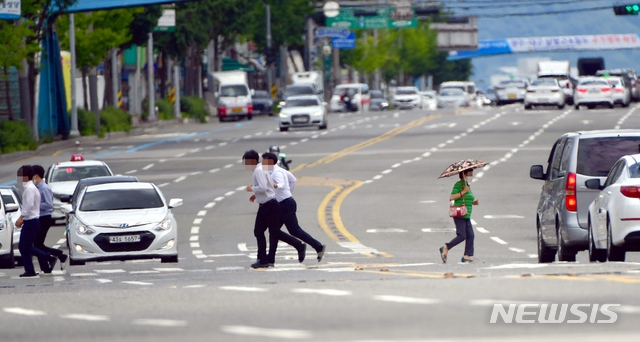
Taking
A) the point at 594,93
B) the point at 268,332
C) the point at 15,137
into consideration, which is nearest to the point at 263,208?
the point at 268,332

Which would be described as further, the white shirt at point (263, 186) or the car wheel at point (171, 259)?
the car wheel at point (171, 259)

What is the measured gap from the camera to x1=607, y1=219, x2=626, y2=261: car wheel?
40.9 feet

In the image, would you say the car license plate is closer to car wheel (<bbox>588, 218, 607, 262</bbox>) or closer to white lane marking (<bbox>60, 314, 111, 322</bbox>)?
car wheel (<bbox>588, 218, 607, 262</bbox>)

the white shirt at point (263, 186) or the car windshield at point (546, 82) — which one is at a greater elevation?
the white shirt at point (263, 186)

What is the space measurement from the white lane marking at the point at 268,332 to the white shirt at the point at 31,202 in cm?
701

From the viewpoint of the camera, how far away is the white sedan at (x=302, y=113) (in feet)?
163

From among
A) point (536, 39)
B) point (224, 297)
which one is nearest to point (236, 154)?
point (224, 297)

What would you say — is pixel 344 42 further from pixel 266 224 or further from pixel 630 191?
pixel 630 191

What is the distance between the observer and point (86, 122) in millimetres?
48688

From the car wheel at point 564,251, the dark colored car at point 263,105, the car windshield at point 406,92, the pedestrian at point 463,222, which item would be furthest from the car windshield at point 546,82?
the car wheel at point 564,251

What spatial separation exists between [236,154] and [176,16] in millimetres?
25475

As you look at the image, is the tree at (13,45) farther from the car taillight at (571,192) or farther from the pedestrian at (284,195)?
the car taillight at (571,192)

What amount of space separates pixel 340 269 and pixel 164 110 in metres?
49.4

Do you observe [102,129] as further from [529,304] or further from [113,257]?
[529,304]
